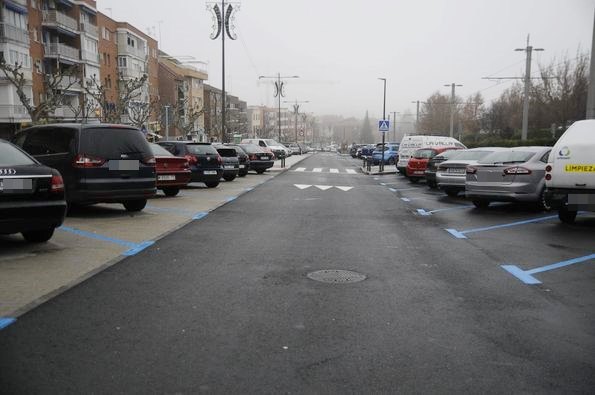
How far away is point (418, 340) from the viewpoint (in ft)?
14.8

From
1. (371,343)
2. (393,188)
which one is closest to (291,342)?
(371,343)

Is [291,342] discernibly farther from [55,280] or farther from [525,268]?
[525,268]

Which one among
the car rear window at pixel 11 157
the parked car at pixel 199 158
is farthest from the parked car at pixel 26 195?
the parked car at pixel 199 158

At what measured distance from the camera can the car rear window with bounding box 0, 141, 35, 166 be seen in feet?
24.5

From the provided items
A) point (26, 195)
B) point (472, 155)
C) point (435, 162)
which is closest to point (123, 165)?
point (26, 195)

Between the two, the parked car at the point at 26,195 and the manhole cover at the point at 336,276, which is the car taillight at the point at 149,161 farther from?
the manhole cover at the point at 336,276

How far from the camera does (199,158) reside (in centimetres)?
1820

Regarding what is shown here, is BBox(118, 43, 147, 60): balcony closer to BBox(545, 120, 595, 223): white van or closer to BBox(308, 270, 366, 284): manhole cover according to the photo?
BBox(545, 120, 595, 223): white van

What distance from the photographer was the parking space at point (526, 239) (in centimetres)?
667

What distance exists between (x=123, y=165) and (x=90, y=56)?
168 ft

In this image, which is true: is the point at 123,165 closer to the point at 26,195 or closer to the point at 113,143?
the point at 113,143

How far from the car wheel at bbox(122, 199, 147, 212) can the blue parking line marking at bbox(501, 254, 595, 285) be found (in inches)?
299

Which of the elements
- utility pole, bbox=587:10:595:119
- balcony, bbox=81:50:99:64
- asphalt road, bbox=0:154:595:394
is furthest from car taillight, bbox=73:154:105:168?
balcony, bbox=81:50:99:64

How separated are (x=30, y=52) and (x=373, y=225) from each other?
1779 inches
